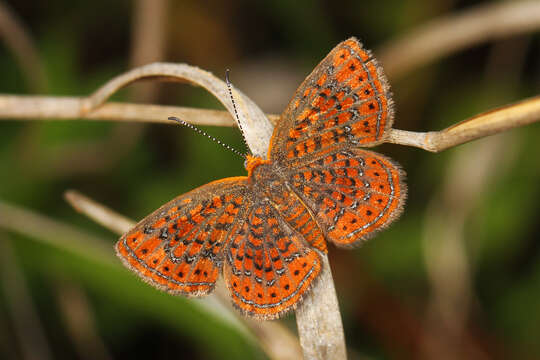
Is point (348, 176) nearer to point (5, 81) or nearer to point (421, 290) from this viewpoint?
point (421, 290)

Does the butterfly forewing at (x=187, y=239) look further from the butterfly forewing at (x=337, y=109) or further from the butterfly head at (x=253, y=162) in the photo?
the butterfly forewing at (x=337, y=109)

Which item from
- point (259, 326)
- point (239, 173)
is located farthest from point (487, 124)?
point (239, 173)

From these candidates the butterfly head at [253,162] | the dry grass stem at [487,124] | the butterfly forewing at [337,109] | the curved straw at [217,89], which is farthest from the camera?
the butterfly head at [253,162]

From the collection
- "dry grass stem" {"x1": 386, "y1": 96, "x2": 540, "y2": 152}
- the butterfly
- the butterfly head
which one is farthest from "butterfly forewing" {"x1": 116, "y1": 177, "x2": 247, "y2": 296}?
"dry grass stem" {"x1": 386, "y1": 96, "x2": 540, "y2": 152}

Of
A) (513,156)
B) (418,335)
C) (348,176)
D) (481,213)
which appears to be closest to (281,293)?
(348,176)

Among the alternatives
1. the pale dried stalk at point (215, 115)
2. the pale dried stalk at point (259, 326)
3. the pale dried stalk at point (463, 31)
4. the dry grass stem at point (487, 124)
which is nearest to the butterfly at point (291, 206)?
the pale dried stalk at point (259, 326)
